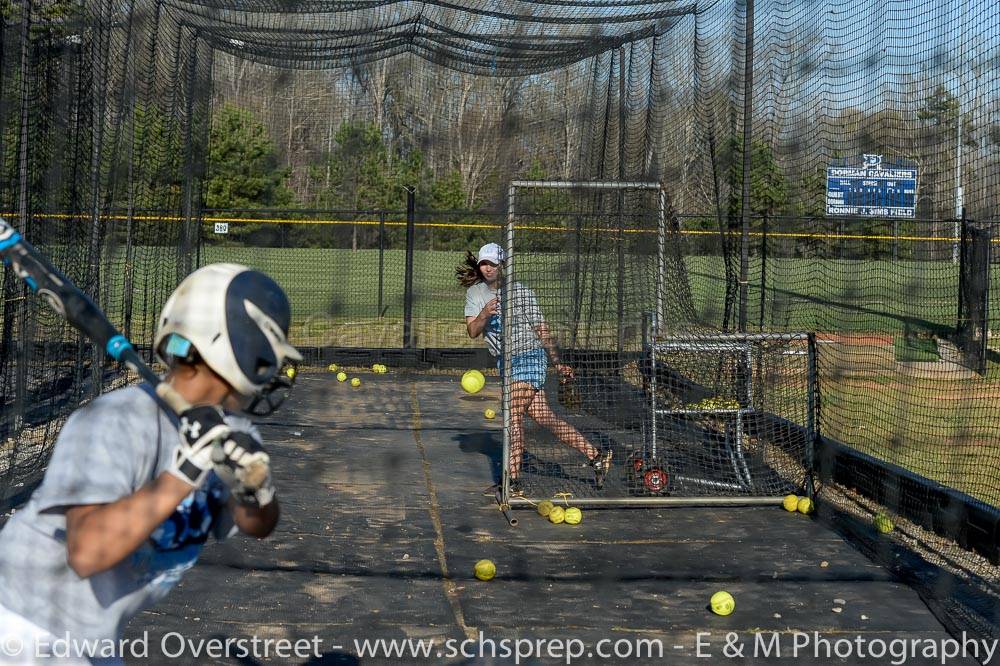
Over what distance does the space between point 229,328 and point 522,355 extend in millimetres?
5612

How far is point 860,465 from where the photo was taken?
8.05m

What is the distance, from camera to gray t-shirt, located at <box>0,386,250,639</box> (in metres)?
2.38

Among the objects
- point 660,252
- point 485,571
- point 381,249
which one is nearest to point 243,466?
point 485,571

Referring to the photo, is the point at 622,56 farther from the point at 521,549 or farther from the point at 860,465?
the point at 521,549

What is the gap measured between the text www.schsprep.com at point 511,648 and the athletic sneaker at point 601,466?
287cm

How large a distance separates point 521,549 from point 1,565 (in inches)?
177

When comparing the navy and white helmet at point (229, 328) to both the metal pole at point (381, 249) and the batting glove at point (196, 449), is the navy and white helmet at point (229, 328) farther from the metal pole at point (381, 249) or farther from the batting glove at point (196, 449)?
the metal pole at point (381, 249)

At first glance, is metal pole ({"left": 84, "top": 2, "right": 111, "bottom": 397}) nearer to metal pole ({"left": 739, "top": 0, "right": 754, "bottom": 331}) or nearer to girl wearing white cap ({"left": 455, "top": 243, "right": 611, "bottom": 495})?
girl wearing white cap ({"left": 455, "top": 243, "right": 611, "bottom": 495})

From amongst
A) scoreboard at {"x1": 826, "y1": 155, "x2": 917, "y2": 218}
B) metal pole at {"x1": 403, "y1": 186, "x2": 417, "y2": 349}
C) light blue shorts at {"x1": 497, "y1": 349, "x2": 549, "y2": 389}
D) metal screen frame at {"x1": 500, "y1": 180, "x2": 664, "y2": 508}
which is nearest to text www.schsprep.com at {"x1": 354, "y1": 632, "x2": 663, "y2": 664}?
metal screen frame at {"x1": 500, "y1": 180, "x2": 664, "y2": 508}

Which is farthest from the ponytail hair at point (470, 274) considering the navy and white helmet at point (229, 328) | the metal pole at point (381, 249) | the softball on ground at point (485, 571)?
the metal pole at point (381, 249)

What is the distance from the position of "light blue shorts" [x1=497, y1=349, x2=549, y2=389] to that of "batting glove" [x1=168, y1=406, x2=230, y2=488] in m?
5.68

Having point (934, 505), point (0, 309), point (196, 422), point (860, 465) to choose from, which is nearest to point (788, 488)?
point (860, 465)

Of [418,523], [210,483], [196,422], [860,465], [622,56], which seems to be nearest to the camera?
[196,422]

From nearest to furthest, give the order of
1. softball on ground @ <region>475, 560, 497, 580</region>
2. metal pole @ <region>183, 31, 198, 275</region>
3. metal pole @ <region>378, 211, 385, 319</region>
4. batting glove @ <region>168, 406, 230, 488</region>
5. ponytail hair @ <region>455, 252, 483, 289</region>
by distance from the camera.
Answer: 1. batting glove @ <region>168, 406, 230, 488</region>
2. softball on ground @ <region>475, 560, 497, 580</region>
3. ponytail hair @ <region>455, 252, 483, 289</region>
4. metal pole @ <region>183, 31, 198, 275</region>
5. metal pole @ <region>378, 211, 385, 319</region>
